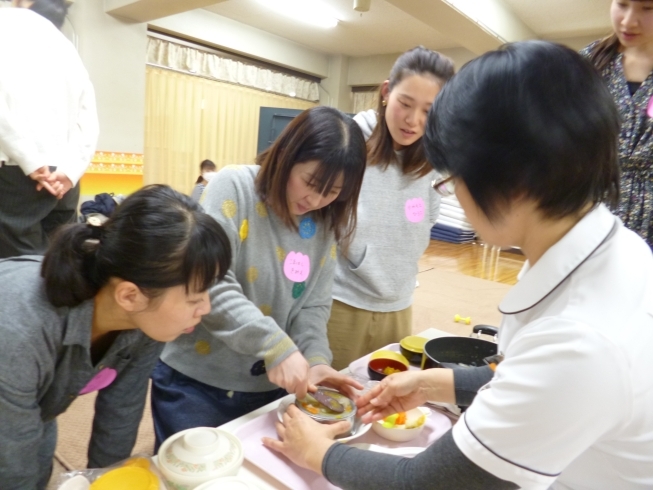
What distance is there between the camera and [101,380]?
0.94m

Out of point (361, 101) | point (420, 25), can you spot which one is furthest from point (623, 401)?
point (361, 101)

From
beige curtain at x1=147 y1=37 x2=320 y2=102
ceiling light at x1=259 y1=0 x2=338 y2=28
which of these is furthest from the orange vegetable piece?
beige curtain at x1=147 y1=37 x2=320 y2=102

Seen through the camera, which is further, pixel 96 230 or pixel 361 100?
pixel 361 100

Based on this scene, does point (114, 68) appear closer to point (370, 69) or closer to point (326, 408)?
point (370, 69)

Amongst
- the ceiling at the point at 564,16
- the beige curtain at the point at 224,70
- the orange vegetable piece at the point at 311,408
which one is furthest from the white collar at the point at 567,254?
the beige curtain at the point at 224,70

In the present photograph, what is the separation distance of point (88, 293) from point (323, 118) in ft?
1.88

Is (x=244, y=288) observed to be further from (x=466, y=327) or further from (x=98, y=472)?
(x=466, y=327)

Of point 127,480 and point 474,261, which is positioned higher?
point 127,480

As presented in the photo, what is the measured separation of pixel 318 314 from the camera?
1.15 meters

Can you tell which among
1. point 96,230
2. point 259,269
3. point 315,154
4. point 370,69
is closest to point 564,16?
point 370,69

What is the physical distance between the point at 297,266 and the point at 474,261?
4230 mm

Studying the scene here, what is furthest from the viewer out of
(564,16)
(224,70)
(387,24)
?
(224,70)

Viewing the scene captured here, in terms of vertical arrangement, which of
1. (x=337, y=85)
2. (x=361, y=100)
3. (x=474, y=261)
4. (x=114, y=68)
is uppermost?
(x=337, y=85)

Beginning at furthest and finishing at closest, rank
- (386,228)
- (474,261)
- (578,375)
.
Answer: (474,261) → (386,228) → (578,375)
